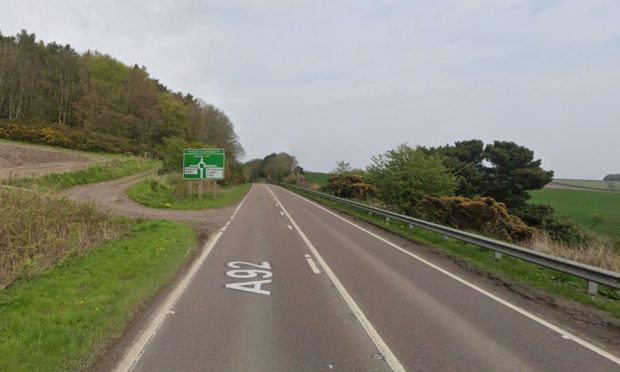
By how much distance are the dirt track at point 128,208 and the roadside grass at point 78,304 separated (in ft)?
19.8

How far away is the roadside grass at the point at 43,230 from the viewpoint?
30.0 ft

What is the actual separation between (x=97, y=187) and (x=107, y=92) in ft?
127

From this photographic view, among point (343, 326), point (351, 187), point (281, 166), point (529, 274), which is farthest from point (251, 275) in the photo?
point (281, 166)

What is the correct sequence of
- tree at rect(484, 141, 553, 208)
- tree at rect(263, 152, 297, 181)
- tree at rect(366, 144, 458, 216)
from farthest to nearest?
tree at rect(263, 152, 297, 181) < tree at rect(484, 141, 553, 208) < tree at rect(366, 144, 458, 216)

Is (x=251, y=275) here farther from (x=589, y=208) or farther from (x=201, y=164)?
(x=589, y=208)

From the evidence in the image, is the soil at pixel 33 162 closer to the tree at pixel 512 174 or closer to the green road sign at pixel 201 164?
the green road sign at pixel 201 164

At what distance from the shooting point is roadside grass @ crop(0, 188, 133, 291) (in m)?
9.15

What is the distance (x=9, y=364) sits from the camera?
404 cm

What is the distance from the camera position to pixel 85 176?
31.2 metres

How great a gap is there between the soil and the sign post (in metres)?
7.96

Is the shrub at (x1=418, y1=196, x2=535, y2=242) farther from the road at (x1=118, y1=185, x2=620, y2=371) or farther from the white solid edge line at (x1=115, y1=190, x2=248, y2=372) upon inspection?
the white solid edge line at (x1=115, y1=190, x2=248, y2=372)

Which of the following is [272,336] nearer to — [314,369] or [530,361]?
[314,369]

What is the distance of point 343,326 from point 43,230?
972cm

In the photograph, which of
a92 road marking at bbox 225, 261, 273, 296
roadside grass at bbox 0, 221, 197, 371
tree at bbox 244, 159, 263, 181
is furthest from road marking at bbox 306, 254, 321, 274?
tree at bbox 244, 159, 263, 181
